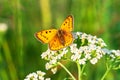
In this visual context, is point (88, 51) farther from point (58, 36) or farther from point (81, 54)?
point (58, 36)

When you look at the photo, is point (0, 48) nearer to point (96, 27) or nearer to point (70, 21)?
point (96, 27)

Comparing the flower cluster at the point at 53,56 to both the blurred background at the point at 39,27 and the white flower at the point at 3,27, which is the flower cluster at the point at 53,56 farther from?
the white flower at the point at 3,27

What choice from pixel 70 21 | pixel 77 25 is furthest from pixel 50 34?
pixel 77 25

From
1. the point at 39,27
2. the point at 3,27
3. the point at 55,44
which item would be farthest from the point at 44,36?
the point at 39,27

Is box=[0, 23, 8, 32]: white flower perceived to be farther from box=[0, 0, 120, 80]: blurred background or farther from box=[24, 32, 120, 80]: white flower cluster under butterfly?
box=[24, 32, 120, 80]: white flower cluster under butterfly

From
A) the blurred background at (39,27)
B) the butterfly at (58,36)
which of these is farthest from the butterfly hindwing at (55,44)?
the blurred background at (39,27)

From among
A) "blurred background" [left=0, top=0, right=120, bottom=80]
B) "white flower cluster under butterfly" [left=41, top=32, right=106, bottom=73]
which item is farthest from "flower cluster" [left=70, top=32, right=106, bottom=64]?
"blurred background" [left=0, top=0, right=120, bottom=80]

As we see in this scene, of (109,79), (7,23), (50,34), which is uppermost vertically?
(7,23)
